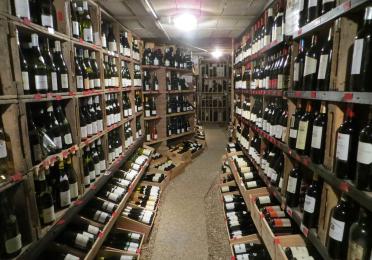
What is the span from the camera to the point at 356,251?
3.74 feet

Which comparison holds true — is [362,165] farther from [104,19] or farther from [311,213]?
[104,19]

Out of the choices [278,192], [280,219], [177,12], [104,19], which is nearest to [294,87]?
[278,192]

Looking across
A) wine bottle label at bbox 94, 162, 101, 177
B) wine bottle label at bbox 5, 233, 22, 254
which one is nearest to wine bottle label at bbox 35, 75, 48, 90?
wine bottle label at bbox 5, 233, 22, 254

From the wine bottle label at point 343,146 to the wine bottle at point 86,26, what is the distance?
2.31 metres

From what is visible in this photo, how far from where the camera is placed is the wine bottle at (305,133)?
5.43ft

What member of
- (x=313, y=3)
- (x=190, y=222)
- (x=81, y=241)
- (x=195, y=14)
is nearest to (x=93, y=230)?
(x=81, y=241)

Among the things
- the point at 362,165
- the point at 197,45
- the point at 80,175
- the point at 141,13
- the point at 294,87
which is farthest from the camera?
the point at 197,45

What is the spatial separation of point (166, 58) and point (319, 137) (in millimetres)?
4593

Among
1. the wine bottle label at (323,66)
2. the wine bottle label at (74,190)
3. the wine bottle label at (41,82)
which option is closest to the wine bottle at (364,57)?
the wine bottle label at (323,66)

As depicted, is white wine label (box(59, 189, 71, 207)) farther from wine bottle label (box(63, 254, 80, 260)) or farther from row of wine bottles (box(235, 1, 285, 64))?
row of wine bottles (box(235, 1, 285, 64))

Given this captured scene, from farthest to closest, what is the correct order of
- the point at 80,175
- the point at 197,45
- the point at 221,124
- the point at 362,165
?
the point at 221,124
the point at 197,45
the point at 80,175
the point at 362,165

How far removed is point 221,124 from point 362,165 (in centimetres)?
1009

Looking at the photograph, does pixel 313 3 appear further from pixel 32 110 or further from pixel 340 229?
pixel 32 110

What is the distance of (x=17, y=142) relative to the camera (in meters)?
1.46
